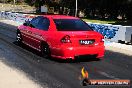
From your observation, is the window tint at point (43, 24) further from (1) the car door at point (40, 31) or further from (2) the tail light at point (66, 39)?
(2) the tail light at point (66, 39)

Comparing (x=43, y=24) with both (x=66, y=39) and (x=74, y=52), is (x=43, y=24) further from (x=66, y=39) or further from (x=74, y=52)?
(x=74, y=52)

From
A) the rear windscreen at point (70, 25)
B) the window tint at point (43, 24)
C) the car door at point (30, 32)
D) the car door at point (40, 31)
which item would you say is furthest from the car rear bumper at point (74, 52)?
the car door at point (30, 32)

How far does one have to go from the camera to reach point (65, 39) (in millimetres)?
11422

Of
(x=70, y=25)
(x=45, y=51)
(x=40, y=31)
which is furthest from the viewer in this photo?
(x=40, y=31)

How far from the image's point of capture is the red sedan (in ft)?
37.4

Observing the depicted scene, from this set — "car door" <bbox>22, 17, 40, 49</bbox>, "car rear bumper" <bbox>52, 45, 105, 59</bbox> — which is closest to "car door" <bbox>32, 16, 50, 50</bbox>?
"car door" <bbox>22, 17, 40, 49</bbox>

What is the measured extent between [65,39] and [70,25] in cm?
100

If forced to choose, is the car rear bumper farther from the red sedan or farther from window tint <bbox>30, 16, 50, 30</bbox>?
window tint <bbox>30, 16, 50, 30</bbox>

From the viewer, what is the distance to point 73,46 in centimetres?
1141

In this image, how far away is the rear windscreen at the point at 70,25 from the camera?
1207cm

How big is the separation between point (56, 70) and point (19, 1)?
127m

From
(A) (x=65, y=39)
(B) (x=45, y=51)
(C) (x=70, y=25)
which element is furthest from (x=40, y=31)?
(A) (x=65, y=39)

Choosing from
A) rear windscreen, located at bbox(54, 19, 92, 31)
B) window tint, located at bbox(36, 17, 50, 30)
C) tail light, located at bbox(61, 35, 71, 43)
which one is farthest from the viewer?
window tint, located at bbox(36, 17, 50, 30)

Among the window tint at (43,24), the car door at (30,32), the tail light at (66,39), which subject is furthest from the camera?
the car door at (30,32)
